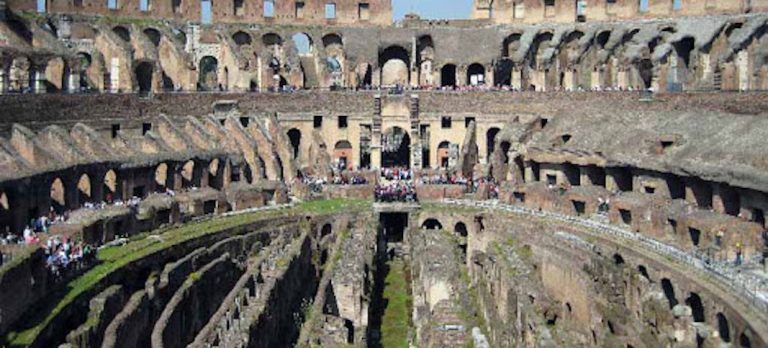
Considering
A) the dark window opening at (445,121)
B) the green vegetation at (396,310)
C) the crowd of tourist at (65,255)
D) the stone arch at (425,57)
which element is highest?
the stone arch at (425,57)

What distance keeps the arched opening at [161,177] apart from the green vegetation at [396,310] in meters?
11.0

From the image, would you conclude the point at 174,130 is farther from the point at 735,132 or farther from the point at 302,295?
the point at 735,132

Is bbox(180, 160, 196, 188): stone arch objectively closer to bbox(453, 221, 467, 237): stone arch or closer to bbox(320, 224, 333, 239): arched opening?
bbox(320, 224, 333, 239): arched opening

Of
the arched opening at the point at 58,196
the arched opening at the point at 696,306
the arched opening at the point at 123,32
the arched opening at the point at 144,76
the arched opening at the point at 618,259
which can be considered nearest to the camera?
the arched opening at the point at 696,306

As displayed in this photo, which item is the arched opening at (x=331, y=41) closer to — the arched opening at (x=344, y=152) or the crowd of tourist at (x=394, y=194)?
the arched opening at (x=344, y=152)

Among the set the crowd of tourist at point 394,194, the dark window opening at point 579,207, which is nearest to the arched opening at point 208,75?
the crowd of tourist at point 394,194

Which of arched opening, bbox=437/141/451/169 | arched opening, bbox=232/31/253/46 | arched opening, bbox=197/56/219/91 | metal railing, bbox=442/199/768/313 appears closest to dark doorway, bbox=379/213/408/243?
metal railing, bbox=442/199/768/313

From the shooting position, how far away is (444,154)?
55.6 metres

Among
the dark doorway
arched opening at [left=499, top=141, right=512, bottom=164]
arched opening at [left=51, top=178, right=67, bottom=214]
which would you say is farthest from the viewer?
arched opening at [left=499, top=141, right=512, bottom=164]

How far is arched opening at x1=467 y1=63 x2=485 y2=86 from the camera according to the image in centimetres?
6100

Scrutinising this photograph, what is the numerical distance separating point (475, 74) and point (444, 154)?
26.9 feet

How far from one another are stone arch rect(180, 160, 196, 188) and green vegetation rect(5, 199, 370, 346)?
14.8ft

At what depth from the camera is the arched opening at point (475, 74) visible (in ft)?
200

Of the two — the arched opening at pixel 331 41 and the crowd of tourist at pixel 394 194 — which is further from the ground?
the arched opening at pixel 331 41
